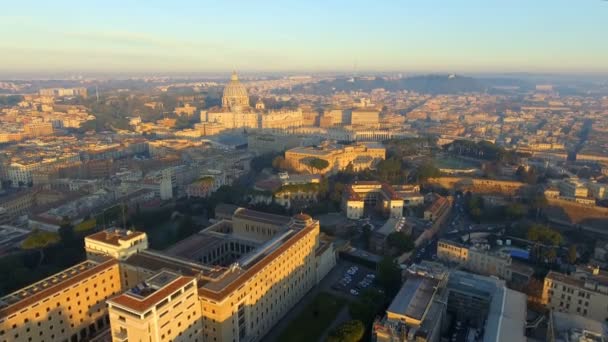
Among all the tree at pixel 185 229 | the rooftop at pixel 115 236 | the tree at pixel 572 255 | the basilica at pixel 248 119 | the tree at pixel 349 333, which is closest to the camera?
the tree at pixel 349 333

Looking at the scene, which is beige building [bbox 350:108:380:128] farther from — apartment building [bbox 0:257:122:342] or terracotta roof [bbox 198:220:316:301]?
apartment building [bbox 0:257:122:342]

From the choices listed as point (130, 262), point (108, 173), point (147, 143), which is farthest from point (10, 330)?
point (147, 143)

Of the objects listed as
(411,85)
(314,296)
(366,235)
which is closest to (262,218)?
(314,296)

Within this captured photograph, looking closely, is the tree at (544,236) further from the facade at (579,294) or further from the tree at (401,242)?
the tree at (401,242)

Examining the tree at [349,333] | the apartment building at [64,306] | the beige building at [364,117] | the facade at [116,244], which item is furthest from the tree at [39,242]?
the beige building at [364,117]

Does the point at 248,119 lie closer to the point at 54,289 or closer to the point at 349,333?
the point at 54,289

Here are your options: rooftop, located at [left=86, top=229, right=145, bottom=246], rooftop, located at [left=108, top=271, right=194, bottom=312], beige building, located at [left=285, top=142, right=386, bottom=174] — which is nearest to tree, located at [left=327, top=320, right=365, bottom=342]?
rooftop, located at [left=108, top=271, right=194, bottom=312]
